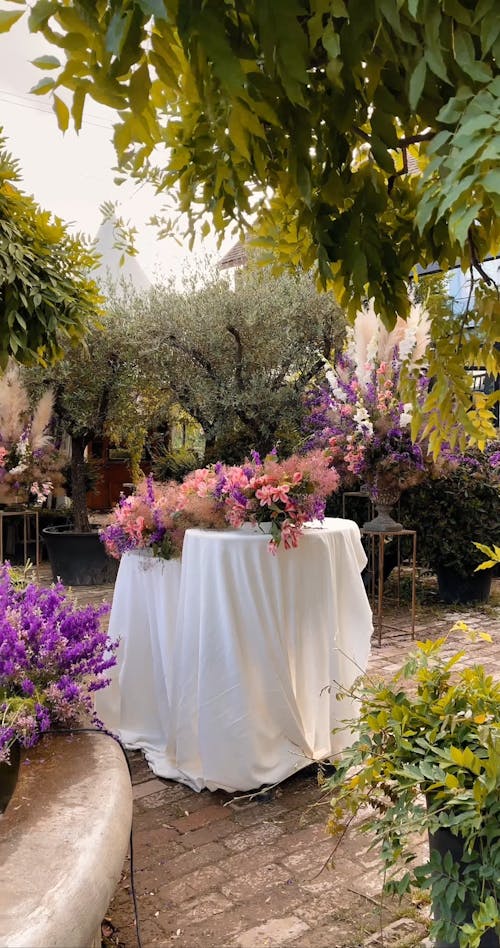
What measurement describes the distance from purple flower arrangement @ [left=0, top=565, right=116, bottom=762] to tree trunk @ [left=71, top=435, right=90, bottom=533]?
6415 mm

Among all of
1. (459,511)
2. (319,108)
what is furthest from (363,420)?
(319,108)

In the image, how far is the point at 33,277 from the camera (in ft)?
11.2

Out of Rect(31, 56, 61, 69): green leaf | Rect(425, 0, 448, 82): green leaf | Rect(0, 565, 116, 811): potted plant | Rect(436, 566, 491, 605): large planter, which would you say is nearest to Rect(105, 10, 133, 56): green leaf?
Rect(31, 56, 61, 69): green leaf

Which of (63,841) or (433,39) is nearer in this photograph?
(433,39)

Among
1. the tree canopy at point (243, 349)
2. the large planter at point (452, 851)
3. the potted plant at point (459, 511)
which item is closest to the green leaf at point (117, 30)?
the large planter at point (452, 851)

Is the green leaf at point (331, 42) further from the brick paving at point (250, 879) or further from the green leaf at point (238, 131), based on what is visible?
the brick paving at point (250, 879)

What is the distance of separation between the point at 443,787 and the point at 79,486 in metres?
7.26

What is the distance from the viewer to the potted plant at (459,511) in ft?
21.9

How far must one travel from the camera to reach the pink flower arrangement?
3385 mm

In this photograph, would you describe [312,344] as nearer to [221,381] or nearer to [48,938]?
[221,381]

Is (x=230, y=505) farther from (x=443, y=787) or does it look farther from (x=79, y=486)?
(x=79, y=486)

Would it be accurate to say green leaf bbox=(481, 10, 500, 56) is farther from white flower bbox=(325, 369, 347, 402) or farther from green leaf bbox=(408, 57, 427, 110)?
white flower bbox=(325, 369, 347, 402)

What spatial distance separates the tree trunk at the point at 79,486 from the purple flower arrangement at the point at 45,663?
6.41 metres

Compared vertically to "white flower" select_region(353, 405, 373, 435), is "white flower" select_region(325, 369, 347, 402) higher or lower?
higher
